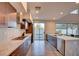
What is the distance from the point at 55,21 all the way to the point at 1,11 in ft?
43.2

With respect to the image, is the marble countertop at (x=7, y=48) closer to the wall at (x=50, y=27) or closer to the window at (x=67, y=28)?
the wall at (x=50, y=27)

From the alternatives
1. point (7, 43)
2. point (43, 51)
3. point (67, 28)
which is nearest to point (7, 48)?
point (7, 43)

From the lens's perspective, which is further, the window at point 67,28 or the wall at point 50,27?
the window at point 67,28

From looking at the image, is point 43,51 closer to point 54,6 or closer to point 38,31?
point 54,6

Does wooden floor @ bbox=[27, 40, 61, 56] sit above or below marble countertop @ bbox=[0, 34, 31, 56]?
below

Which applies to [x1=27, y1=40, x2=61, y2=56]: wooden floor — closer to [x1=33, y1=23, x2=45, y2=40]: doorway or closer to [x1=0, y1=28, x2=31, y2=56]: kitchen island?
[x1=0, y1=28, x2=31, y2=56]: kitchen island

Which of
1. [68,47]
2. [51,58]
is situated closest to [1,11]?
[51,58]

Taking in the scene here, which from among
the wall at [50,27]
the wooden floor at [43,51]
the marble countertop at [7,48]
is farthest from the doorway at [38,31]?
the marble countertop at [7,48]

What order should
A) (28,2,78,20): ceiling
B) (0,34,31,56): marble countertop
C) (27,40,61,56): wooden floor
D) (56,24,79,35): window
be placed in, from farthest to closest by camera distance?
(56,24,79,35): window < (27,40,61,56): wooden floor < (28,2,78,20): ceiling < (0,34,31,56): marble countertop

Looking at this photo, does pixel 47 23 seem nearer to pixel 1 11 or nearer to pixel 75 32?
pixel 75 32

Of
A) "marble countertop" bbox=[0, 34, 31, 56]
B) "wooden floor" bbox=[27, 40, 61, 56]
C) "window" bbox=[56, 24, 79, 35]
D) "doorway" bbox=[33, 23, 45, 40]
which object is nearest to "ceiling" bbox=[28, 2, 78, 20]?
"wooden floor" bbox=[27, 40, 61, 56]

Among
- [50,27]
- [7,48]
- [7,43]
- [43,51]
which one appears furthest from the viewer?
[50,27]

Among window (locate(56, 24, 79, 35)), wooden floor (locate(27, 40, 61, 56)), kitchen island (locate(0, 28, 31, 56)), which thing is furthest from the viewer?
window (locate(56, 24, 79, 35))

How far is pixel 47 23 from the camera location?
589 inches
